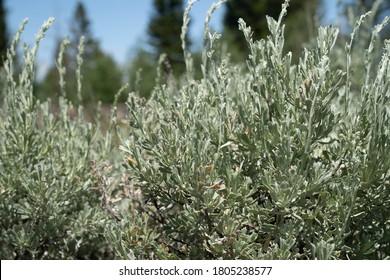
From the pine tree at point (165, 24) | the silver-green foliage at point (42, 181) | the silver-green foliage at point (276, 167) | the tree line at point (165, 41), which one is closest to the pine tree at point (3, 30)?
the tree line at point (165, 41)

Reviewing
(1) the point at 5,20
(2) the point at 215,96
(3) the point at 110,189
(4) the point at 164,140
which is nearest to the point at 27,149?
(3) the point at 110,189

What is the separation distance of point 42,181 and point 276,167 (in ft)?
3.56

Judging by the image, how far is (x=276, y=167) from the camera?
2014 mm

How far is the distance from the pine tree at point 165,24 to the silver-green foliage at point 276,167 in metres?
32.7

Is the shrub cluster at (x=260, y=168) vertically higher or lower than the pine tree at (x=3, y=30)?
lower

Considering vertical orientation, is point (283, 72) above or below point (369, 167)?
above

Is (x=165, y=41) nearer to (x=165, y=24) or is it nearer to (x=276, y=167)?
(x=165, y=24)

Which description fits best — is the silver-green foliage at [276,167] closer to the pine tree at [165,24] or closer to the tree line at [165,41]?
the tree line at [165,41]

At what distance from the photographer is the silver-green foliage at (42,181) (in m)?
2.41

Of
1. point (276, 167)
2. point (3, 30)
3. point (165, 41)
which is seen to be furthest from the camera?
point (165, 41)

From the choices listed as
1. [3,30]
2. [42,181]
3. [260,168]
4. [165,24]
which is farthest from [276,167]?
[165,24]
